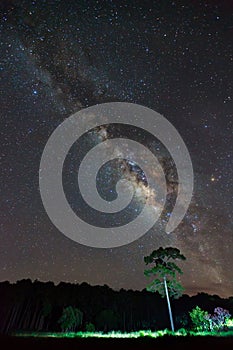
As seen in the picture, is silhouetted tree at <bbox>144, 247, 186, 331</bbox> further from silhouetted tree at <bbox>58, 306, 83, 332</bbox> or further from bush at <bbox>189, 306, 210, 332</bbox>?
silhouetted tree at <bbox>58, 306, 83, 332</bbox>

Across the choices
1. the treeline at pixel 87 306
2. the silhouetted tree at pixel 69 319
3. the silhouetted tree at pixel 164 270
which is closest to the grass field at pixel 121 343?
the silhouetted tree at pixel 164 270

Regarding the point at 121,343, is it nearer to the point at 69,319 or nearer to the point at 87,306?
the point at 69,319

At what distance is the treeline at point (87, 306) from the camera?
6788 centimetres

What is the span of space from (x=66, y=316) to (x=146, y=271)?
29677 mm

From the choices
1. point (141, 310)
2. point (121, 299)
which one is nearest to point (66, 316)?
point (121, 299)

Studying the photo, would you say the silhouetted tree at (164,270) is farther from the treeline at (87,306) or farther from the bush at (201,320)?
the treeline at (87,306)

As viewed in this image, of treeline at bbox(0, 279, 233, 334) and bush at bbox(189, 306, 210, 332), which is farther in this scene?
treeline at bbox(0, 279, 233, 334)

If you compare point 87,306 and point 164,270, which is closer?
point 164,270

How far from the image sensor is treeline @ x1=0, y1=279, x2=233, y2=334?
67.9 meters

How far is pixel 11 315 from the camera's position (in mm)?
68250

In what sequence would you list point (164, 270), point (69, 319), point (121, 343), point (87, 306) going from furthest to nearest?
point (87, 306) < point (69, 319) < point (164, 270) < point (121, 343)

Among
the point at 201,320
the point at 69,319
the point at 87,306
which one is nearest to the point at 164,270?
the point at 201,320

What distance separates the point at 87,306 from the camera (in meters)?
72.9

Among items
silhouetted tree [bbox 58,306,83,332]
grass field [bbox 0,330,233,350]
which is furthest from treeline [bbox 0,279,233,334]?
grass field [bbox 0,330,233,350]
